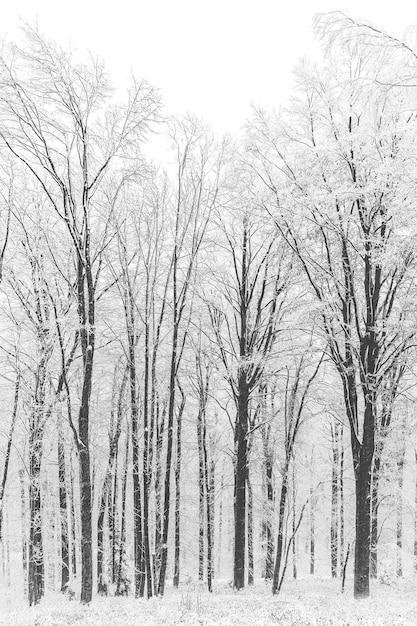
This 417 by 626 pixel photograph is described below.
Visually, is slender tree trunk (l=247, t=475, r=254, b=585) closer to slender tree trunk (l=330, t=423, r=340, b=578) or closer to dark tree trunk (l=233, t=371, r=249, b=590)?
slender tree trunk (l=330, t=423, r=340, b=578)

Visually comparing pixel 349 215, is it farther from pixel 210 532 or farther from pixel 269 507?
pixel 210 532

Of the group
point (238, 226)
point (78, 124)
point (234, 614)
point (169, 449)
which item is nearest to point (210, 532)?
point (169, 449)

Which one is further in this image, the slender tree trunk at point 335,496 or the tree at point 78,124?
the slender tree trunk at point 335,496

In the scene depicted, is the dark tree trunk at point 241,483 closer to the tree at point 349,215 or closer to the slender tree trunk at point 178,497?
the slender tree trunk at point 178,497

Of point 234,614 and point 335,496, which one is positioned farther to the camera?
point 335,496

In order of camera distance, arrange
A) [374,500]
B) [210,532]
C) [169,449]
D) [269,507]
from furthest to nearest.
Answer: [210,532]
[269,507]
[374,500]
[169,449]

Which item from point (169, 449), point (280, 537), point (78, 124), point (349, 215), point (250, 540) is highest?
point (78, 124)

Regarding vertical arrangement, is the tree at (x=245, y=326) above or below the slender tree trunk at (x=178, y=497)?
above

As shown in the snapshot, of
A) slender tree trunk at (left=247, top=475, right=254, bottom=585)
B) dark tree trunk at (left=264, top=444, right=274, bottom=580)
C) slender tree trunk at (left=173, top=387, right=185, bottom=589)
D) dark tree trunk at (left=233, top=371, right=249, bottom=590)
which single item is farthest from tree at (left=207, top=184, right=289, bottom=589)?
slender tree trunk at (left=247, top=475, right=254, bottom=585)

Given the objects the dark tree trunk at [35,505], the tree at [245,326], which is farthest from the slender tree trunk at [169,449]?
the dark tree trunk at [35,505]

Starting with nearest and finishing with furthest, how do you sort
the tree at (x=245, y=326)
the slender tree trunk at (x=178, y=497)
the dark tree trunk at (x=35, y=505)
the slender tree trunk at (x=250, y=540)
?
the dark tree trunk at (x=35, y=505), the tree at (x=245, y=326), the slender tree trunk at (x=178, y=497), the slender tree trunk at (x=250, y=540)

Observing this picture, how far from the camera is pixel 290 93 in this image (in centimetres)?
1173

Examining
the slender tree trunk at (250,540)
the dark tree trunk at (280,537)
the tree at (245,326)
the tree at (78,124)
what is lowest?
the slender tree trunk at (250,540)

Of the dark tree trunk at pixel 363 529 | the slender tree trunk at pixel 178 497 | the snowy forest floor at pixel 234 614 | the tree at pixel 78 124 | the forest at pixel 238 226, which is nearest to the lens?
the snowy forest floor at pixel 234 614
